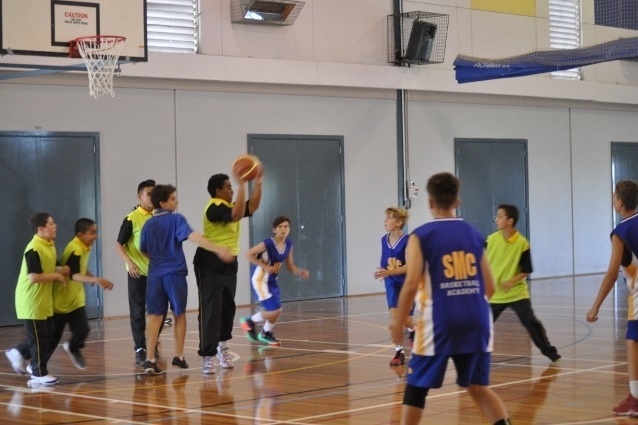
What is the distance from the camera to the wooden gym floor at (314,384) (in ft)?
25.0

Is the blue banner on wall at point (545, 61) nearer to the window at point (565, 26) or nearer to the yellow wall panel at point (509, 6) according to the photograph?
the yellow wall panel at point (509, 6)

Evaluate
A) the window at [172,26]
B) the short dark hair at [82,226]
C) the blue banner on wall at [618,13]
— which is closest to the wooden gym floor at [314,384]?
the short dark hair at [82,226]

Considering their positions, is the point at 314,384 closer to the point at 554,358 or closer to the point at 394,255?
the point at 394,255

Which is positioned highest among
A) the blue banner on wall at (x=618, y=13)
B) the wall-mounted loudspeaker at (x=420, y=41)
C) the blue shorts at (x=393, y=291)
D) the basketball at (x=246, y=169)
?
the wall-mounted loudspeaker at (x=420, y=41)

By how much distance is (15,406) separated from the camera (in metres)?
8.37

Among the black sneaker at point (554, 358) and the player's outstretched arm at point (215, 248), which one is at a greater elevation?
the player's outstretched arm at point (215, 248)

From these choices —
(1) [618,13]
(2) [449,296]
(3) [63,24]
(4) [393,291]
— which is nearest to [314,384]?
(4) [393,291]

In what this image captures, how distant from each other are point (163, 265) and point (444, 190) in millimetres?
4763

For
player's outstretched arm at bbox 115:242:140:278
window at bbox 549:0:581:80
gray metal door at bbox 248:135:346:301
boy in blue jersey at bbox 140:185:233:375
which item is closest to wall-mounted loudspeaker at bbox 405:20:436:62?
gray metal door at bbox 248:135:346:301

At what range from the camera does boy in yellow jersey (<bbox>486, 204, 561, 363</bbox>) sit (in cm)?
984

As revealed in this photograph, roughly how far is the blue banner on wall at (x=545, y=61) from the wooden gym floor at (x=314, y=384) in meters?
3.37

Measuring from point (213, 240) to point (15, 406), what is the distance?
2.33 m

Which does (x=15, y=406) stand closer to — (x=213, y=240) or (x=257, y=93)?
(x=213, y=240)

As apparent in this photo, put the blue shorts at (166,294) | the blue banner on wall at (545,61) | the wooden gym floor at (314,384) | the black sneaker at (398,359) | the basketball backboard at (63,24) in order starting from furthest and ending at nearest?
the blue banner on wall at (545,61), the basketball backboard at (63,24), the black sneaker at (398,359), the blue shorts at (166,294), the wooden gym floor at (314,384)
